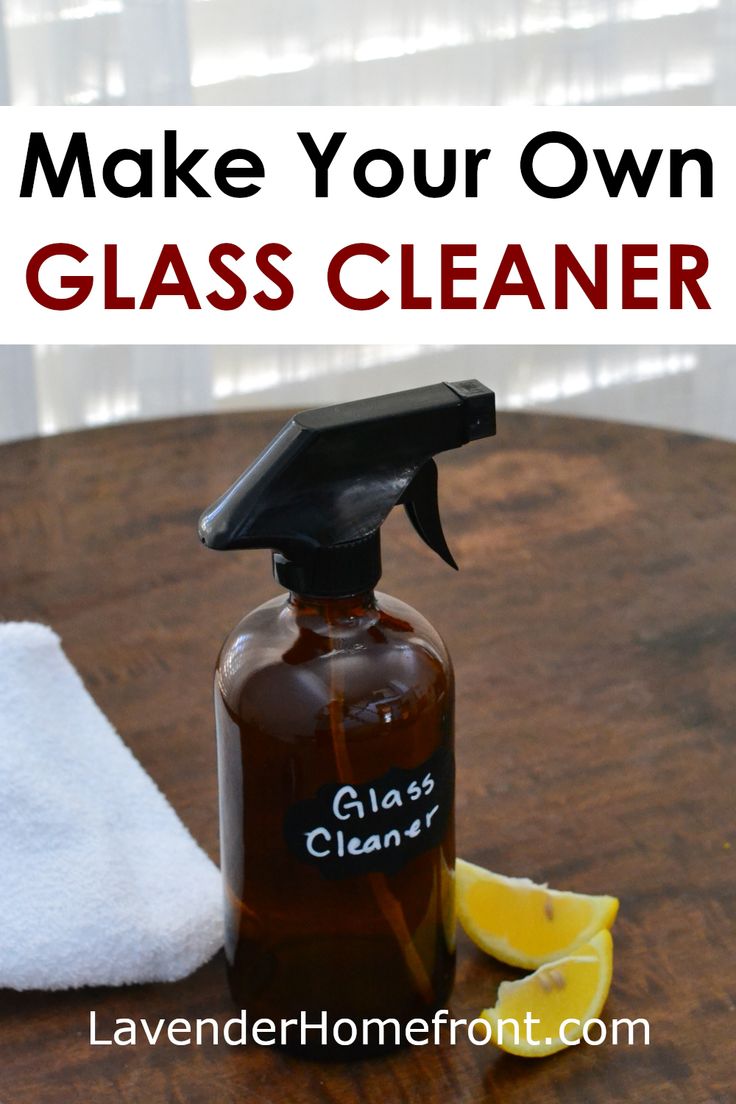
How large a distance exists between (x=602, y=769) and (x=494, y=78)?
1.49m

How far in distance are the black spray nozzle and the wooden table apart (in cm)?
20

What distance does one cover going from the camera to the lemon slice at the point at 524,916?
0.58 m

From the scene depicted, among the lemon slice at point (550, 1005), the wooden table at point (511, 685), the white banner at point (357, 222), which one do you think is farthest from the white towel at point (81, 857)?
the white banner at point (357, 222)

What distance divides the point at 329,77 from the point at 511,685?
4.44ft

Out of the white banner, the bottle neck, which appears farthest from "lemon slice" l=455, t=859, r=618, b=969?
the white banner

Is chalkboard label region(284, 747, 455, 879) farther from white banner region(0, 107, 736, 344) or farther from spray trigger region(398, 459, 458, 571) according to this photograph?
white banner region(0, 107, 736, 344)

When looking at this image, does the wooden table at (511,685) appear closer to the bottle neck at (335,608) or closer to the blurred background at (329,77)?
the bottle neck at (335,608)

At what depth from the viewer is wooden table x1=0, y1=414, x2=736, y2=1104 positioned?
539 millimetres

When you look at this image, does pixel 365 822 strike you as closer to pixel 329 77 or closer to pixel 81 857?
pixel 81 857

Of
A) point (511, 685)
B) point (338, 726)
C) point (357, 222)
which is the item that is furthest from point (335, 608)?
point (357, 222)

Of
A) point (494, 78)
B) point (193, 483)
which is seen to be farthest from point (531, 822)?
point (494, 78)

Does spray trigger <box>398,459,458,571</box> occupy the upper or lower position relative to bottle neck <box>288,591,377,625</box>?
upper

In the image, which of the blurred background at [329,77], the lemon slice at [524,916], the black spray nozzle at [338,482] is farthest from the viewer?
the blurred background at [329,77]

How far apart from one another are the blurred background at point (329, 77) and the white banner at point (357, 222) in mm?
31
